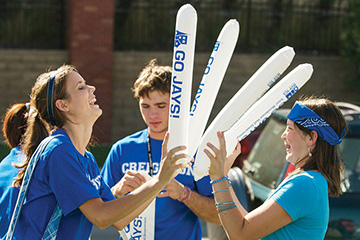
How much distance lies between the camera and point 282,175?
15.2 feet

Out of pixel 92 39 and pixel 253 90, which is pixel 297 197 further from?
pixel 92 39

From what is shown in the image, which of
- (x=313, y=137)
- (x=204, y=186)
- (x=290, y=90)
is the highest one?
(x=290, y=90)

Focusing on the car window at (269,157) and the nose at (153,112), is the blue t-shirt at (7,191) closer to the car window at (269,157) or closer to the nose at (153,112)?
the nose at (153,112)

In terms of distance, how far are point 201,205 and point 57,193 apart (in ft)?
3.07

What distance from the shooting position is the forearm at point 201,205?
3.10 metres

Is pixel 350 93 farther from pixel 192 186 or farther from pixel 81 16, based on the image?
pixel 192 186

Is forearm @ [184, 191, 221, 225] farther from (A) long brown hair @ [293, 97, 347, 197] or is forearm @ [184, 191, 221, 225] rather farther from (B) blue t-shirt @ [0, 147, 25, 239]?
(B) blue t-shirt @ [0, 147, 25, 239]

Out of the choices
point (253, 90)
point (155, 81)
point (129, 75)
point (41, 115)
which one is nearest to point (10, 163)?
point (41, 115)

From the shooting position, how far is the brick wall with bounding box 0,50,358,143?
1061cm

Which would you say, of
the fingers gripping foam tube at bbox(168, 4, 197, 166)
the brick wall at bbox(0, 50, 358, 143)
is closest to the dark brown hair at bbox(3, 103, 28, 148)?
the fingers gripping foam tube at bbox(168, 4, 197, 166)

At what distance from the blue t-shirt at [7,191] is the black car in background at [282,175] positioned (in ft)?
7.93

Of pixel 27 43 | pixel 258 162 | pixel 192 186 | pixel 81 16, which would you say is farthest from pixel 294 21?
pixel 192 186


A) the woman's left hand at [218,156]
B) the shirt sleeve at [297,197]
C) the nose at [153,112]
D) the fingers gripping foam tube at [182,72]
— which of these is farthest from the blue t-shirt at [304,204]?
the nose at [153,112]

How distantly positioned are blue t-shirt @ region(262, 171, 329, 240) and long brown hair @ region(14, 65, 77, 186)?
3.71 feet
